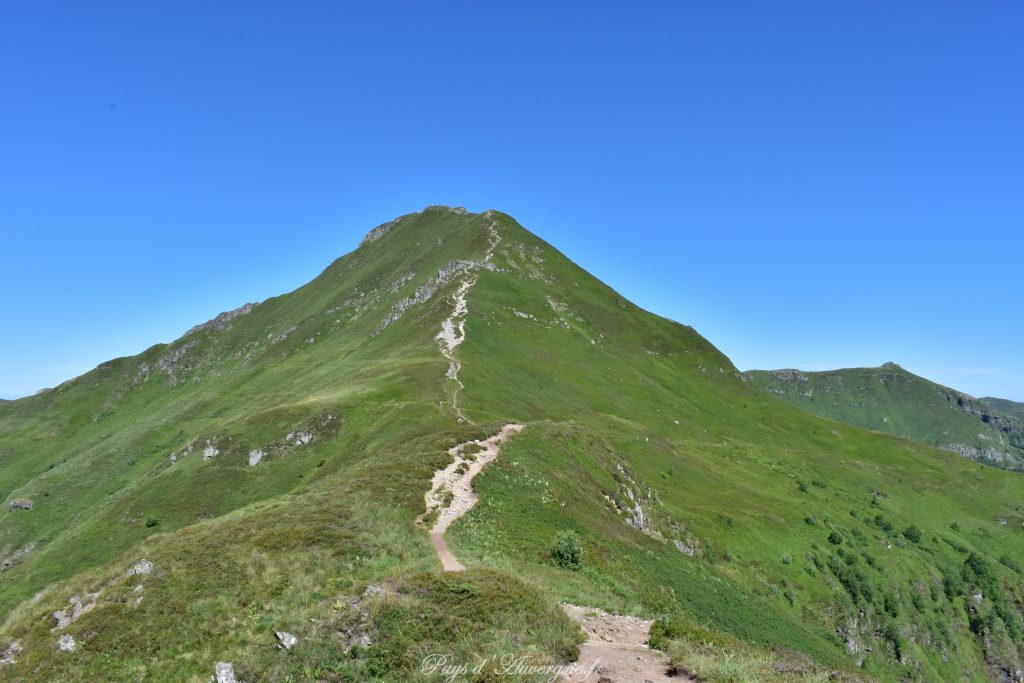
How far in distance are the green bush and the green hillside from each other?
62cm

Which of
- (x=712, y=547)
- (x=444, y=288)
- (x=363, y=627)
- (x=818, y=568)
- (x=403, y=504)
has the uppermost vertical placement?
(x=444, y=288)

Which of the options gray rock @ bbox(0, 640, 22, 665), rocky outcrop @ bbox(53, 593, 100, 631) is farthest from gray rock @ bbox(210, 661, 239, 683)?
gray rock @ bbox(0, 640, 22, 665)

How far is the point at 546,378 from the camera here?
114625 mm

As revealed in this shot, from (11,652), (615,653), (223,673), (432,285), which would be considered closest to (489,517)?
(615,653)

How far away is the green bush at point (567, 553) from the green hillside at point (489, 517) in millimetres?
615

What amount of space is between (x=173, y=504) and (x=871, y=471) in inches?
6108

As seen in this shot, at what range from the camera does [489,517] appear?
34.3 meters

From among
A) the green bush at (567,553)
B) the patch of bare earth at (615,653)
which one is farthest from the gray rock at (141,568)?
the green bush at (567,553)

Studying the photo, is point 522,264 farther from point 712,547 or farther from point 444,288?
point 712,547

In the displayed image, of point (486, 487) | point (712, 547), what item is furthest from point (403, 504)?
point (712, 547)

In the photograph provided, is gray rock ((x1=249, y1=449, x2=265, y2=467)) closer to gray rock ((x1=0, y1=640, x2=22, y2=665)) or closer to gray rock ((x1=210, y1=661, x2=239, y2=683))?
gray rock ((x1=0, y1=640, x2=22, y2=665))

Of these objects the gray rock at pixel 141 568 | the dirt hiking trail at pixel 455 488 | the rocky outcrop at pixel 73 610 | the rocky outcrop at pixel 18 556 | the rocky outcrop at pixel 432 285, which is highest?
the rocky outcrop at pixel 432 285

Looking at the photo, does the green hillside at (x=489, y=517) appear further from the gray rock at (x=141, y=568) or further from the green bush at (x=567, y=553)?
the green bush at (x=567, y=553)

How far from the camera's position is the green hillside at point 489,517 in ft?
66.0
